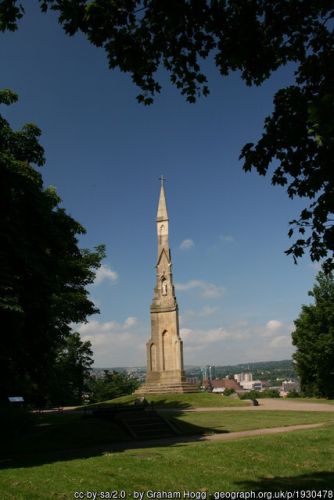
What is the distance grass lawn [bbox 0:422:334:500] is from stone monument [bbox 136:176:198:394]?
25.2m

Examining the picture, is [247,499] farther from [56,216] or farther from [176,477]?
[56,216]

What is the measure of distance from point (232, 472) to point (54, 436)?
961 centimetres

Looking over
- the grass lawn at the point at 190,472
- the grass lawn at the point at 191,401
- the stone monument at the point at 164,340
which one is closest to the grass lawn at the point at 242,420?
the grass lawn at the point at 191,401

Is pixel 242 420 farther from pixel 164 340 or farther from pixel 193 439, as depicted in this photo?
pixel 164 340

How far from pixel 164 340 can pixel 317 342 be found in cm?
1288

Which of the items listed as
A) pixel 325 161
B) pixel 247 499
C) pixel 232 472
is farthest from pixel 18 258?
pixel 325 161

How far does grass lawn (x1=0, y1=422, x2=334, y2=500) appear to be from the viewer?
8820mm

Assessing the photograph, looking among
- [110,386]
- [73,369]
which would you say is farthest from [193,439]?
[110,386]

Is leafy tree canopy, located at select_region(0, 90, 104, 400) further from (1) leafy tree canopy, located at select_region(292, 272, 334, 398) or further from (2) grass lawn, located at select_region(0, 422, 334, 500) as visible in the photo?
(1) leafy tree canopy, located at select_region(292, 272, 334, 398)

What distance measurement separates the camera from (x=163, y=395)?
36.8 meters

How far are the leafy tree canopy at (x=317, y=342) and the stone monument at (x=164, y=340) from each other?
421 inches

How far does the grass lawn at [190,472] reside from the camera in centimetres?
882

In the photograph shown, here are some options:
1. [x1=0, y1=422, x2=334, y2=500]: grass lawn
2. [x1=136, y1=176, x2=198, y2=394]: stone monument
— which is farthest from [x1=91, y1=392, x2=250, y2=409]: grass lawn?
[x1=0, y1=422, x2=334, y2=500]: grass lawn

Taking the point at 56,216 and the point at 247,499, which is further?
the point at 56,216
